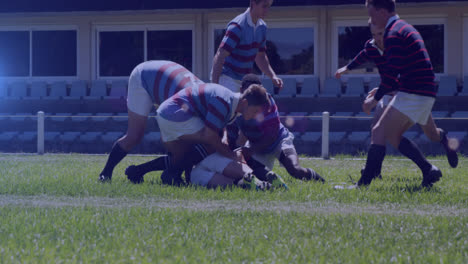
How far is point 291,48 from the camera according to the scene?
19.1 m

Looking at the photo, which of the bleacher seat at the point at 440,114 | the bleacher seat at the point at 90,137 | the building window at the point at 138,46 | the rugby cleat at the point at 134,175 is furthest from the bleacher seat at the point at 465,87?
the rugby cleat at the point at 134,175

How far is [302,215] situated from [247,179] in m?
1.56

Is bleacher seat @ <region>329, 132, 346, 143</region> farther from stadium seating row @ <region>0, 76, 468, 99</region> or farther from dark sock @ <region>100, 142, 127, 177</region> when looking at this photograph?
dark sock @ <region>100, 142, 127, 177</region>

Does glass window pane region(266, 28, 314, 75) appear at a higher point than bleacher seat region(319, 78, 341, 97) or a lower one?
higher

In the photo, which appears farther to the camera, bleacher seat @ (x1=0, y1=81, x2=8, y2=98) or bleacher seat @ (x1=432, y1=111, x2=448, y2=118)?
bleacher seat @ (x1=0, y1=81, x2=8, y2=98)

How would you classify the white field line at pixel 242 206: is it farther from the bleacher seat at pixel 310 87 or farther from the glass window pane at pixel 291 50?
the glass window pane at pixel 291 50

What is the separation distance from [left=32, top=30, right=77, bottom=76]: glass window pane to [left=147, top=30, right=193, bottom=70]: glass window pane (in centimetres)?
248

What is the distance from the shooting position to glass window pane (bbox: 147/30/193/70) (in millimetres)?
19750

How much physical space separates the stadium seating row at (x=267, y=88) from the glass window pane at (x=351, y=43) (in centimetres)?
86

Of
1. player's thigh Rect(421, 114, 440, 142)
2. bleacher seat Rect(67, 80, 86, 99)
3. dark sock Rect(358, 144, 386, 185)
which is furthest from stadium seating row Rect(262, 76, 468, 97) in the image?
dark sock Rect(358, 144, 386, 185)

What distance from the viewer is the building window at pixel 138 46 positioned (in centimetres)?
1977

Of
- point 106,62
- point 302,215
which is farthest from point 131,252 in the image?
point 106,62

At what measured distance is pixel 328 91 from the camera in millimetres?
17875

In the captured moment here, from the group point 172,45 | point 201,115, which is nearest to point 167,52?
point 172,45
